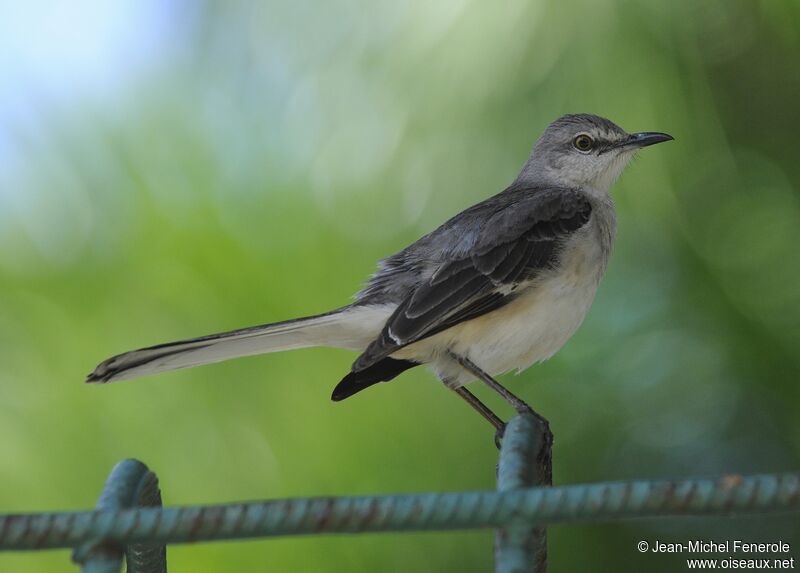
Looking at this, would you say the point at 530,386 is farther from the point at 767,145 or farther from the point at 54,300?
the point at 54,300

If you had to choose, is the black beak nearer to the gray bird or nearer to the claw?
the gray bird

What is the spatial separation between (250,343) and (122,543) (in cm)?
164

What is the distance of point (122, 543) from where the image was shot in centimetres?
108

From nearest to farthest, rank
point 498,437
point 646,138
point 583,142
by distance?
1. point 498,437
2. point 646,138
3. point 583,142

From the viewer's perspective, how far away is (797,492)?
1.01m

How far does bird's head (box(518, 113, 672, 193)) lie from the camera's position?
11.2 ft

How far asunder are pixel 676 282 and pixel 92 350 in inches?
69.2

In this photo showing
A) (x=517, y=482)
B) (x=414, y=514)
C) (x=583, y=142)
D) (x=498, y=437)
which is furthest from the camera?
(x=583, y=142)

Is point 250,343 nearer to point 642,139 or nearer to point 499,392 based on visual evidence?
point 499,392

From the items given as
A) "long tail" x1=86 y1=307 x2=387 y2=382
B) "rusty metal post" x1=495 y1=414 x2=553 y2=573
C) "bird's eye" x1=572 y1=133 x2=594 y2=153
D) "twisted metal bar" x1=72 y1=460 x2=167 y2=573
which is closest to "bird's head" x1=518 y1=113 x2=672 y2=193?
"bird's eye" x1=572 y1=133 x2=594 y2=153

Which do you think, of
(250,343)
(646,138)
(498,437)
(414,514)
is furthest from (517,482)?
(646,138)

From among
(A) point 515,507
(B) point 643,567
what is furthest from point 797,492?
(B) point 643,567

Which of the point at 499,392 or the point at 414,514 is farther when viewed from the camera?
the point at 499,392

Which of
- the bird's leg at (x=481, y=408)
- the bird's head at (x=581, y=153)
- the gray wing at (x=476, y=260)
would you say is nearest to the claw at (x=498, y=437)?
the bird's leg at (x=481, y=408)
